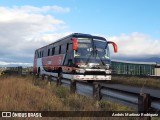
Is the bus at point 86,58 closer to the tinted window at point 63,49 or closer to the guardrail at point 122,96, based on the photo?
the tinted window at point 63,49

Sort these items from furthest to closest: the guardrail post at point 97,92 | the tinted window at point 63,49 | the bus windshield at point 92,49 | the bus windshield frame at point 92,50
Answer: the tinted window at point 63,49 → the bus windshield at point 92,49 → the bus windshield frame at point 92,50 → the guardrail post at point 97,92

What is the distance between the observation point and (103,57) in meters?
24.2

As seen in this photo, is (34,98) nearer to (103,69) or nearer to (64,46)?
(103,69)

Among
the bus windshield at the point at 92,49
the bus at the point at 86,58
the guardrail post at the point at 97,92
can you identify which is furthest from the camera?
the bus windshield at the point at 92,49

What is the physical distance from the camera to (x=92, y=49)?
23.9 meters

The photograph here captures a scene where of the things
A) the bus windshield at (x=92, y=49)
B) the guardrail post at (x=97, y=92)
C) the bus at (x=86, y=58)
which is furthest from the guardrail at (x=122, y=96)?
the bus windshield at (x=92, y=49)

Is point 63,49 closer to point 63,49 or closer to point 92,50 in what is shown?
point 63,49

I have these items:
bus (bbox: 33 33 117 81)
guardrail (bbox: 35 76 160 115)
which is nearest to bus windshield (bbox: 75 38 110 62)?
bus (bbox: 33 33 117 81)

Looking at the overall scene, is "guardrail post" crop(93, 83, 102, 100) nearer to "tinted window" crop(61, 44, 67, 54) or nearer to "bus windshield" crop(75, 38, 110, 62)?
"bus windshield" crop(75, 38, 110, 62)

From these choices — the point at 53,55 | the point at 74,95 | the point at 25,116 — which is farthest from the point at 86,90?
the point at 53,55

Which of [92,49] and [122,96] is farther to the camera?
[92,49]

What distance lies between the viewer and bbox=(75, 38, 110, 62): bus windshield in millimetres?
23573

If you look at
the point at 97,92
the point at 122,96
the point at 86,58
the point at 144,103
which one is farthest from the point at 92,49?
the point at 144,103

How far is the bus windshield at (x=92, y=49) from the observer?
23573mm
